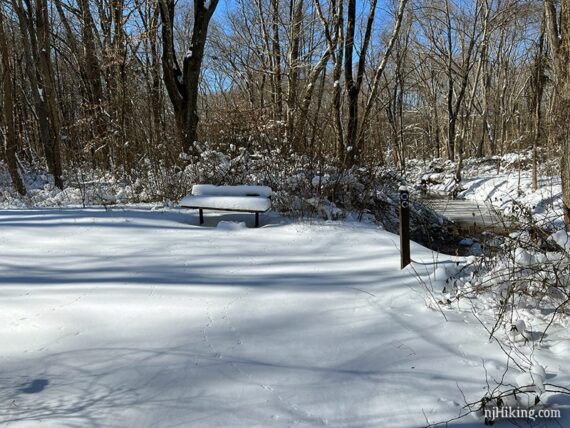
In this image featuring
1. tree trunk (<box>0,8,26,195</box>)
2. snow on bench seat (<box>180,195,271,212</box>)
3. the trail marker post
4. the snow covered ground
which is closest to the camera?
the snow covered ground

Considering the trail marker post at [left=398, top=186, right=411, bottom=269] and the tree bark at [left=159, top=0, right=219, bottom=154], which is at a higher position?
the tree bark at [left=159, top=0, right=219, bottom=154]

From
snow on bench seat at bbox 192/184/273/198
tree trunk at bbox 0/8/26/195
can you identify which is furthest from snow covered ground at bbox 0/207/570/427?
tree trunk at bbox 0/8/26/195

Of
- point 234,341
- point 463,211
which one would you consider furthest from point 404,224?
point 463,211

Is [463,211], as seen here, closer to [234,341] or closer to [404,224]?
[404,224]

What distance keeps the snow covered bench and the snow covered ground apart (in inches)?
48.2

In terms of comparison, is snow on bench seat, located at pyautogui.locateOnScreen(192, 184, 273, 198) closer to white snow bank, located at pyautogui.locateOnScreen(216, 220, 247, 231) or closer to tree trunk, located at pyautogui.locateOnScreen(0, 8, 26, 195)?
white snow bank, located at pyautogui.locateOnScreen(216, 220, 247, 231)

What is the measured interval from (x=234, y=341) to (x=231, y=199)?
11.7ft

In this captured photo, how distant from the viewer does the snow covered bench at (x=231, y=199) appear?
6355 mm

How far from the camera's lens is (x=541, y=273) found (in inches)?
133

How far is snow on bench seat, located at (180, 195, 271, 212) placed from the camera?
633cm

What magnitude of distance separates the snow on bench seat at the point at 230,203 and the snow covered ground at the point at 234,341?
1.20m

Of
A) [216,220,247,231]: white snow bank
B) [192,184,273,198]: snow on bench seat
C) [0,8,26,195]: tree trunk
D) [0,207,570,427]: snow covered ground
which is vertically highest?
[0,8,26,195]: tree trunk

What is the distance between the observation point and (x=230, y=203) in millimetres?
Result: 6453

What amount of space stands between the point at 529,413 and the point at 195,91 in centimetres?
1015
